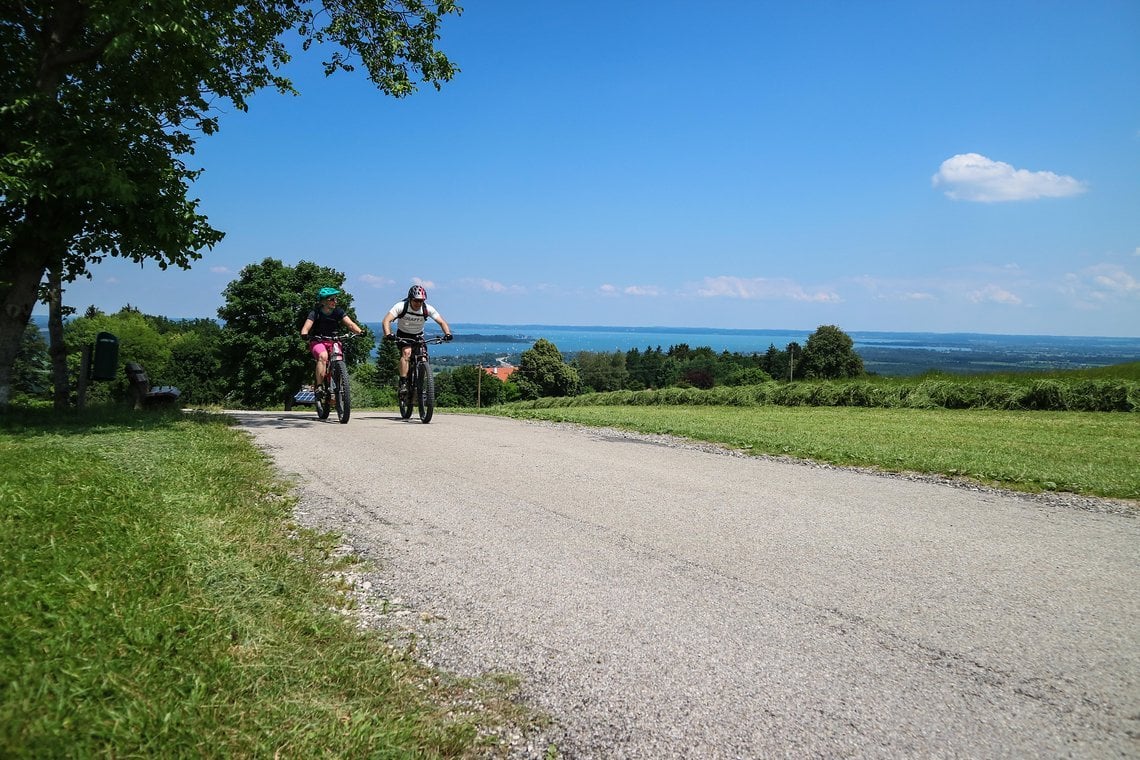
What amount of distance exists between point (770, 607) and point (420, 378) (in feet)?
30.7

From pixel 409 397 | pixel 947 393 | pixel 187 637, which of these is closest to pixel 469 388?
pixel 947 393

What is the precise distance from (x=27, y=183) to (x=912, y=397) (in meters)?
21.3

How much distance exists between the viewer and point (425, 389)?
12.0 meters

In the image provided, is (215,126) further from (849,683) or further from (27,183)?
(849,683)

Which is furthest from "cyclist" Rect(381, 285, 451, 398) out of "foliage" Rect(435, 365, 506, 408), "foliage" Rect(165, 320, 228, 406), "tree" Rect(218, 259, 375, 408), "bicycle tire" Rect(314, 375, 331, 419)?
"foliage" Rect(435, 365, 506, 408)

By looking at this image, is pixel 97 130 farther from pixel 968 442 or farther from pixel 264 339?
pixel 264 339

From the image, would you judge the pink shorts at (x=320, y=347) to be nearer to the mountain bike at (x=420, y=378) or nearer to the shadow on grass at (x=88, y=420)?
the mountain bike at (x=420, y=378)

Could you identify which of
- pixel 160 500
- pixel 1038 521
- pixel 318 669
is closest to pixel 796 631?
pixel 318 669

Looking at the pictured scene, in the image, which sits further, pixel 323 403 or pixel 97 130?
pixel 323 403

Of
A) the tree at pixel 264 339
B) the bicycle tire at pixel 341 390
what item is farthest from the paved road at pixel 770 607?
the tree at pixel 264 339

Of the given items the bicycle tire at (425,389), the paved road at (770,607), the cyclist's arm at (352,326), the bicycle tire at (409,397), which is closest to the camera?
the paved road at (770,607)

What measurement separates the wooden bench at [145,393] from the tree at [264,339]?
30.6 m

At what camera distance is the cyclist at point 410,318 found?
11.7 meters

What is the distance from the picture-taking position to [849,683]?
2781 mm
